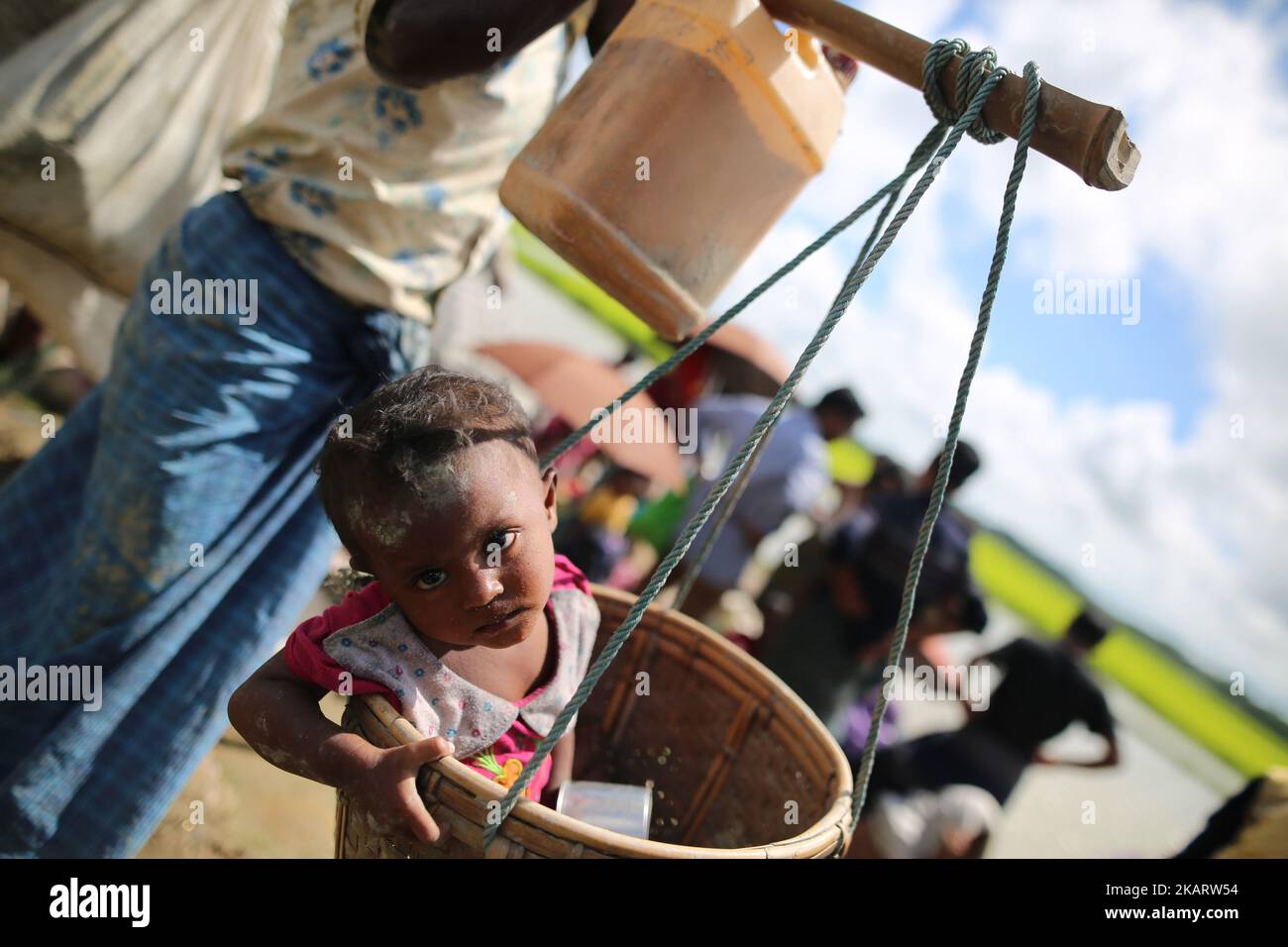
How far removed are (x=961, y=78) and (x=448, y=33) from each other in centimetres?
70

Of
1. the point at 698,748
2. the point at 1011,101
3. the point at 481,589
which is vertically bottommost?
the point at 698,748

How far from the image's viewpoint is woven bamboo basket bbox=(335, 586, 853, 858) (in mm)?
1085

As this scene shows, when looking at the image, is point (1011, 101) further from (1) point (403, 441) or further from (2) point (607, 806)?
(2) point (607, 806)

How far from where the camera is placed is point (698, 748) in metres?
1.75

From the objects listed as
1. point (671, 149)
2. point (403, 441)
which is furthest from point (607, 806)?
point (671, 149)

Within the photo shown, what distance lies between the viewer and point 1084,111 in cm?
98

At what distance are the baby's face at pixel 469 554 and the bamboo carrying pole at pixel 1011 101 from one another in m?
0.72

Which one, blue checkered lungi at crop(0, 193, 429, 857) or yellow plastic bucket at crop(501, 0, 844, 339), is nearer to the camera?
yellow plastic bucket at crop(501, 0, 844, 339)

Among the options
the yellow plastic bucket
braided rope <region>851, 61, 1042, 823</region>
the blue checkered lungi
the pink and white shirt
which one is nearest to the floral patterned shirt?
the blue checkered lungi

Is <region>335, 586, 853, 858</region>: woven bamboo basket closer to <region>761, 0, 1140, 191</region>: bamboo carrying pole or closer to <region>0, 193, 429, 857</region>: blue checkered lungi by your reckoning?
<region>0, 193, 429, 857</region>: blue checkered lungi

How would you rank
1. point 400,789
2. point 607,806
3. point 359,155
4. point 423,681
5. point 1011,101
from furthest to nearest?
1. point 359,155
2. point 607,806
3. point 423,681
4. point 1011,101
5. point 400,789

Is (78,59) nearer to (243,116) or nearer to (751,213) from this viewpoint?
(243,116)

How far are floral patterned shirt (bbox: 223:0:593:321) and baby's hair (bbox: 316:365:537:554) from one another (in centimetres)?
41
